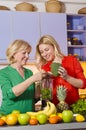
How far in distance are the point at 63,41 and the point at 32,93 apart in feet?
6.60

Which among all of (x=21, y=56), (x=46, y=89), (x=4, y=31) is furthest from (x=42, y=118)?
(x=4, y=31)

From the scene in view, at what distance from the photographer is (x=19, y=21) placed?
3.76 m

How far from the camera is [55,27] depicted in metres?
3.87

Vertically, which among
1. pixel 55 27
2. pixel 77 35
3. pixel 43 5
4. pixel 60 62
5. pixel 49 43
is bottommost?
pixel 60 62

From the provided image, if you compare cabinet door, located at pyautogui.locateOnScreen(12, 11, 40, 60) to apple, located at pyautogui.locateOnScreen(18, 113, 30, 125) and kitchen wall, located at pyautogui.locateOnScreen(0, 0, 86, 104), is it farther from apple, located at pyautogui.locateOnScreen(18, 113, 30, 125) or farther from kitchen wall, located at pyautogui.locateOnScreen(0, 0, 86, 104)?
apple, located at pyautogui.locateOnScreen(18, 113, 30, 125)

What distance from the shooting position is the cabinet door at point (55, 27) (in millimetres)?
3840

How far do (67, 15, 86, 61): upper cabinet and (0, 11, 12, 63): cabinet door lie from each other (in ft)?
2.86

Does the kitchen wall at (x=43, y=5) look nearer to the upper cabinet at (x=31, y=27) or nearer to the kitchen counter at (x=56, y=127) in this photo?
the upper cabinet at (x=31, y=27)

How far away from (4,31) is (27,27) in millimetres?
319

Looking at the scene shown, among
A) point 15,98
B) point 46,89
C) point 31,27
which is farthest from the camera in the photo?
point 31,27

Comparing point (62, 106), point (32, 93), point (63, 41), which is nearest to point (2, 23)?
point (63, 41)

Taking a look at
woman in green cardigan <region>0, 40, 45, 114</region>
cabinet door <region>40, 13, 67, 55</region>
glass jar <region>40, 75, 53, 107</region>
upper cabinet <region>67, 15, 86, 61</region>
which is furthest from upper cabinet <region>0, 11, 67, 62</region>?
glass jar <region>40, 75, 53, 107</region>

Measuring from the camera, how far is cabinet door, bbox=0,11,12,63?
364cm

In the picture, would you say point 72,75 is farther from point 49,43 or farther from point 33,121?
point 33,121
